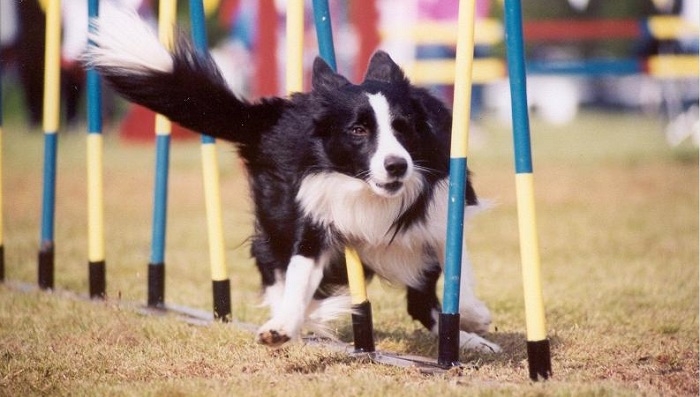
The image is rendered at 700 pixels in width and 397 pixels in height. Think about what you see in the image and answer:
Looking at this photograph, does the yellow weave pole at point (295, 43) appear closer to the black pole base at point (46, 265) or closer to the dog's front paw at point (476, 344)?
the dog's front paw at point (476, 344)

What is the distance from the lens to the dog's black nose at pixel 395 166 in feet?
12.5

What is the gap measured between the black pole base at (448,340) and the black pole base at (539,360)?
0.36 metres

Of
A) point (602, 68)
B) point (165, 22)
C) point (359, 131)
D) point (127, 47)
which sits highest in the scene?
point (602, 68)

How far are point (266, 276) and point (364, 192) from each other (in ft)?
2.87

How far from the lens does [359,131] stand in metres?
3.99

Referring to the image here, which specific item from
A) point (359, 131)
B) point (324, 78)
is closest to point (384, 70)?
point (324, 78)

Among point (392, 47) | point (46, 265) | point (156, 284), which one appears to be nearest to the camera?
point (156, 284)

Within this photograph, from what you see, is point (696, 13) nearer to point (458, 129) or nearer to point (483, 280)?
point (483, 280)

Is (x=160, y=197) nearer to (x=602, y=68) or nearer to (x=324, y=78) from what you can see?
(x=324, y=78)

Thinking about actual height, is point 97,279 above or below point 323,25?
below

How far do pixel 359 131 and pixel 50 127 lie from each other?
2.49 meters

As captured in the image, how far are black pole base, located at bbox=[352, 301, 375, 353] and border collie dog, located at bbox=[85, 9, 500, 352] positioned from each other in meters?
0.07

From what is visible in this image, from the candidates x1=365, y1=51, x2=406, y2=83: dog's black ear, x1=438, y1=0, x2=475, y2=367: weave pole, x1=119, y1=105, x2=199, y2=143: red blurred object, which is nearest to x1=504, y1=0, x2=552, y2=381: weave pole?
x1=438, y1=0, x2=475, y2=367: weave pole

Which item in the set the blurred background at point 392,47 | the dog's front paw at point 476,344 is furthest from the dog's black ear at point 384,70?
the blurred background at point 392,47
